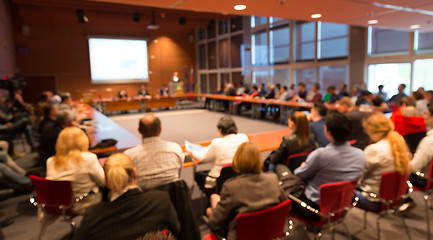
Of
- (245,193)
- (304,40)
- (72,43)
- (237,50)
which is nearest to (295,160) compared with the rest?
(245,193)

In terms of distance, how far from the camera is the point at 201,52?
17312mm

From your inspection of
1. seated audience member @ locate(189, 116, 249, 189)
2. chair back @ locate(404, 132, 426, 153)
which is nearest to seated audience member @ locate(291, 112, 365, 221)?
seated audience member @ locate(189, 116, 249, 189)

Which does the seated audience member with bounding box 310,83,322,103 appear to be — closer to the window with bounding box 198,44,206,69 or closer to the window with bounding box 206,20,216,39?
the window with bounding box 206,20,216,39

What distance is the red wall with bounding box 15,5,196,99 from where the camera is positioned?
12.6m

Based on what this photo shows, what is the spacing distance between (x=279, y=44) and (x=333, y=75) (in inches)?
121

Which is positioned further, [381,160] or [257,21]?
[257,21]

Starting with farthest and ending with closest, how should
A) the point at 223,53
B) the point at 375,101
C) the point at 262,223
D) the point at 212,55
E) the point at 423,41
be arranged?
the point at 212,55 → the point at 223,53 → the point at 423,41 → the point at 375,101 → the point at 262,223

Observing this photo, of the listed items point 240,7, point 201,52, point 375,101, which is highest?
point 201,52

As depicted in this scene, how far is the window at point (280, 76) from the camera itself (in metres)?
12.2

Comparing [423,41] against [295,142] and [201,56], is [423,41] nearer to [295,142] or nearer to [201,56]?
[295,142]

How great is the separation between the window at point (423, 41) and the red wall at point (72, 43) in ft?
33.4

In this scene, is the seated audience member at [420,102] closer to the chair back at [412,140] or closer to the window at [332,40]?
the chair back at [412,140]

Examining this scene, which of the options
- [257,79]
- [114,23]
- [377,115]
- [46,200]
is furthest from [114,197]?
[114,23]

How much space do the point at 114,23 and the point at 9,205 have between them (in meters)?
11.9
